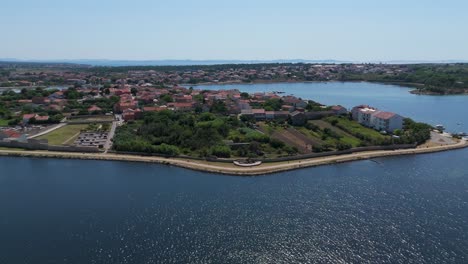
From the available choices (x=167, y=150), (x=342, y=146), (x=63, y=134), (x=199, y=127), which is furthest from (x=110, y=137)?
(x=342, y=146)

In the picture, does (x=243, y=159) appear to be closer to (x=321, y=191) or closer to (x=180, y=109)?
(x=321, y=191)

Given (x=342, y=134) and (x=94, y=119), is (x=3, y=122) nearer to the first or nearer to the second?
(x=94, y=119)

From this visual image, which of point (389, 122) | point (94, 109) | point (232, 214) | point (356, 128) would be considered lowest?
point (232, 214)

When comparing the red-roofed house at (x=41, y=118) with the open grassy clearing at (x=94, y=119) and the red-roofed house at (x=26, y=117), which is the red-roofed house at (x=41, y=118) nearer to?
the red-roofed house at (x=26, y=117)

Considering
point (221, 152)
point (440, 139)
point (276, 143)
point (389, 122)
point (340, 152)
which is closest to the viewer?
point (221, 152)

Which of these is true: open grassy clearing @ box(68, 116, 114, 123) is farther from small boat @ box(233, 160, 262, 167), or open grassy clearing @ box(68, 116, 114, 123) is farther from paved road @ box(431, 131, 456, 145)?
paved road @ box(431, 131, 456, 145)

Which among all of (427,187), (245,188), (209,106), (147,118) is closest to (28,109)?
(147,118)

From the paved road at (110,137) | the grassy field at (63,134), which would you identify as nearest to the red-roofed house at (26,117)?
the grassy field at (63,134)
